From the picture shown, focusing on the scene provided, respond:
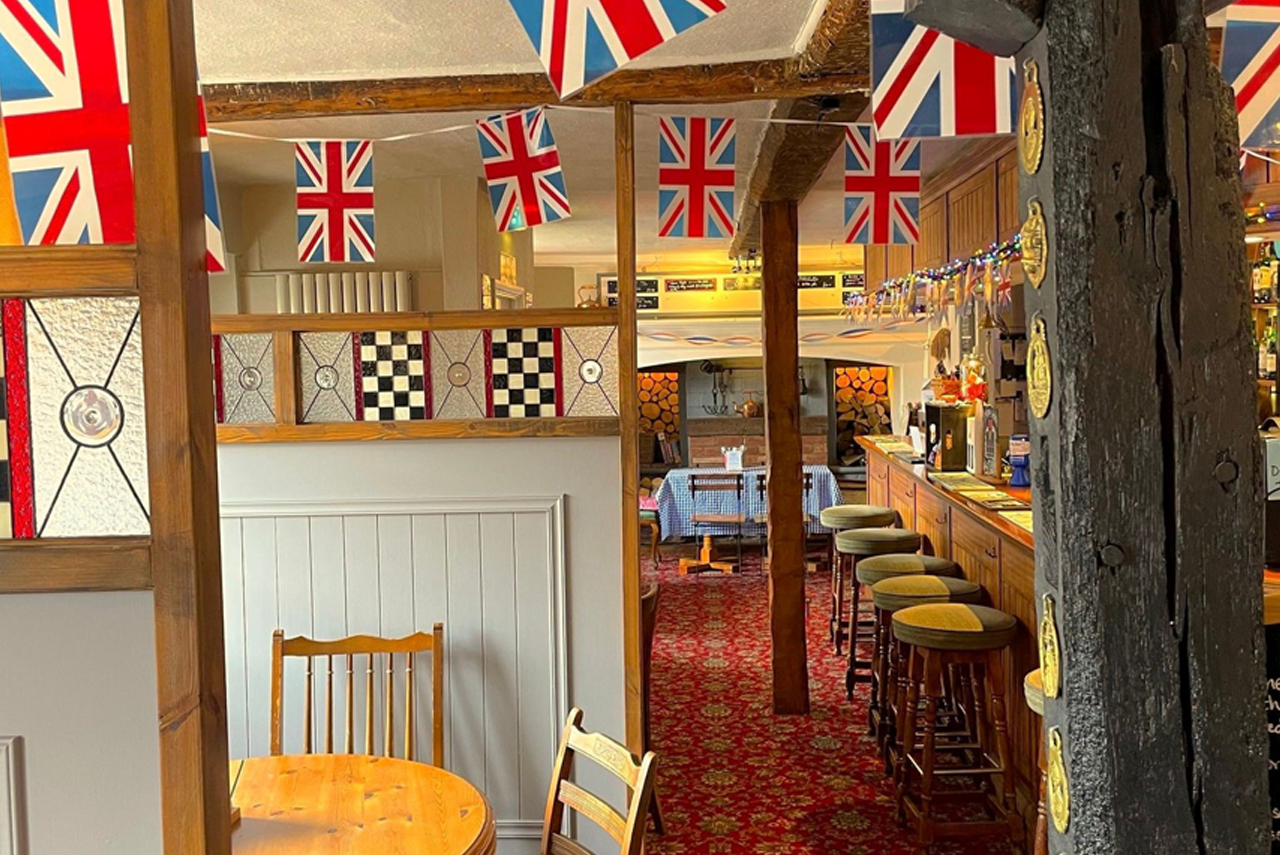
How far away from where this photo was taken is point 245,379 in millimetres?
3402

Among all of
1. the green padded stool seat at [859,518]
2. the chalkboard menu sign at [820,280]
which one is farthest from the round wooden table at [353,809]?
the chalkboard menu sign at [820,280]

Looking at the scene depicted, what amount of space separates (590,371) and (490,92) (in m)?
1.01

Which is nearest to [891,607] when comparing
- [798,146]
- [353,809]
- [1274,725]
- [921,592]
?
[921,592]

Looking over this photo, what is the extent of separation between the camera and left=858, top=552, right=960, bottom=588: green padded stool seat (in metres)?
4.47

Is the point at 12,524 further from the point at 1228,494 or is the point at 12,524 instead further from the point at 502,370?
the point at 502,370

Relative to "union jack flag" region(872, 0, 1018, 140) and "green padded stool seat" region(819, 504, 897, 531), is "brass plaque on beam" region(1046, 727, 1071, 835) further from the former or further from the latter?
"green padded stool seat" region(819, 504, 897, 531)

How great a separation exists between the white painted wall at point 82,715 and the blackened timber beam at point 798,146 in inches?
110

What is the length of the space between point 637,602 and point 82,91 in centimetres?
206

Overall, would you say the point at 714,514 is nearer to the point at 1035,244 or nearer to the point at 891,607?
the point at 891,607

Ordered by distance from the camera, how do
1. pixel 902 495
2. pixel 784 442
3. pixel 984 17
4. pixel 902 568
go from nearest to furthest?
pixel 984 17
pixel 902 568
pixel 784 442
pixel 902 495

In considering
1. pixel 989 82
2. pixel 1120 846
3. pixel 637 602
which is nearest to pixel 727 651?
pixel 637 602

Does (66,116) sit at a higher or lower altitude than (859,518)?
higher

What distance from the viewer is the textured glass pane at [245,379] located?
338cm

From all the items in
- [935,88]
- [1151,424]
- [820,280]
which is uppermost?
[820,280]
